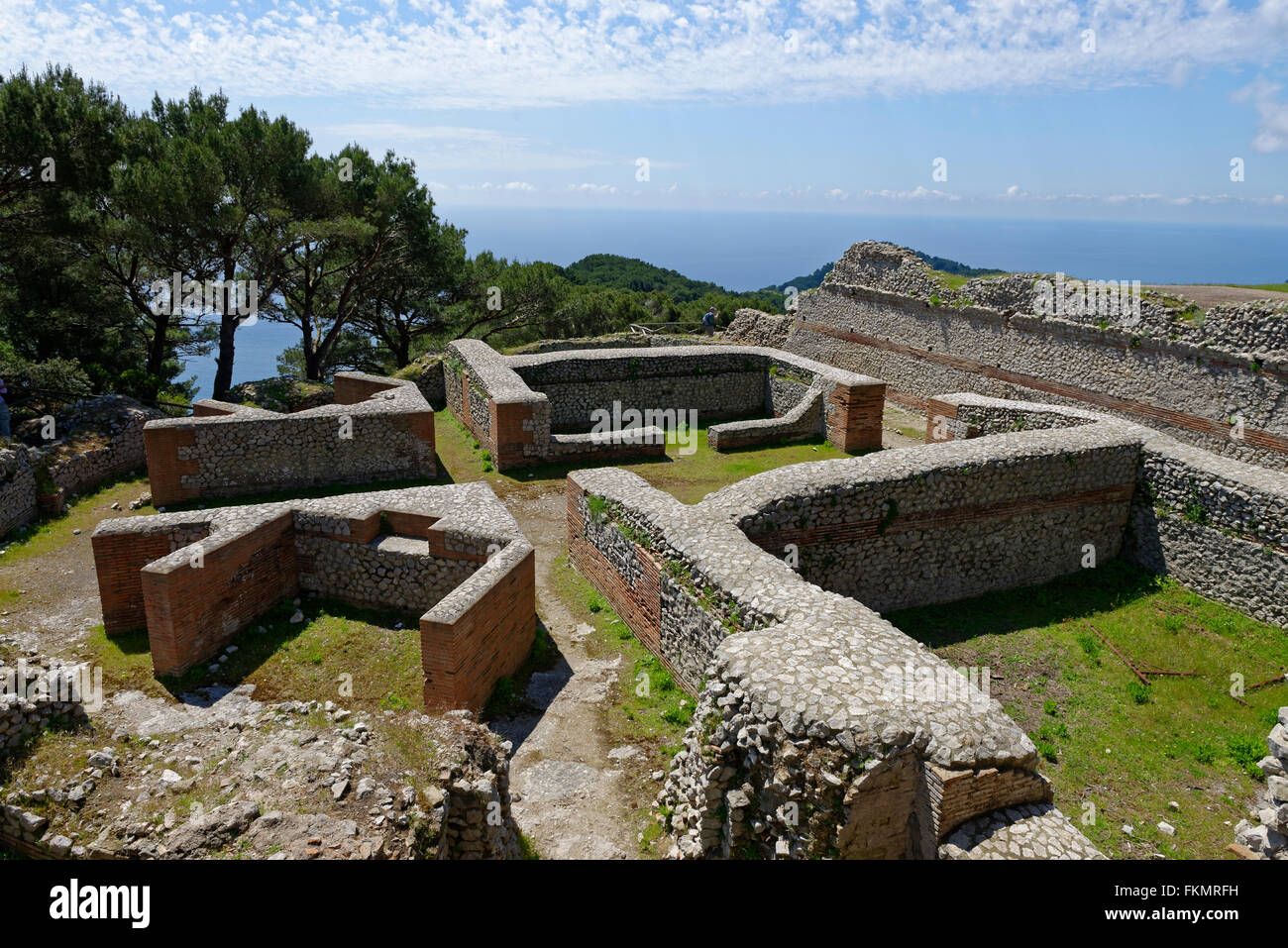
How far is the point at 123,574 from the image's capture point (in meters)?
9.15

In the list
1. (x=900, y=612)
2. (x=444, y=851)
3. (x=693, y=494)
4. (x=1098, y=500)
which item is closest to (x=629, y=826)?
(x=444, y=851)

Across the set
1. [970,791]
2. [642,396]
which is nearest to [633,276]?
[642,396]

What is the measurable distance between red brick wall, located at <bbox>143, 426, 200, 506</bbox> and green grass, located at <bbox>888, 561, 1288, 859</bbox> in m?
11.4

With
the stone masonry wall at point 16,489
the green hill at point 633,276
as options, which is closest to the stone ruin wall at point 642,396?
the stone masonry wall at point 16,489

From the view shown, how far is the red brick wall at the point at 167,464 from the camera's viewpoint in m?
12.5

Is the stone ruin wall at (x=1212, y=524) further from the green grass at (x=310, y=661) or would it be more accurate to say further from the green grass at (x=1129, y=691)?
the green grass at (x=310, y=661)

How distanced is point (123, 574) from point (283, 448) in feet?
15.3

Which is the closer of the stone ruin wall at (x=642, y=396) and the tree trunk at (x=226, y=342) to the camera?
the stone ruin wall at (x=642, y=396)

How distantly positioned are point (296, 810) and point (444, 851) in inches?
38.6

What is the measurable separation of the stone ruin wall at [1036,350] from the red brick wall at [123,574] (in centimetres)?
1660

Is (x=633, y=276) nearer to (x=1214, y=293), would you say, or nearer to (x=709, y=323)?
(x=709, y=323)

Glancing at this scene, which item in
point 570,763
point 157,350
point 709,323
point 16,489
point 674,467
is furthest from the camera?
point 709,323

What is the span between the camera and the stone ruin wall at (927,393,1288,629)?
984 cm

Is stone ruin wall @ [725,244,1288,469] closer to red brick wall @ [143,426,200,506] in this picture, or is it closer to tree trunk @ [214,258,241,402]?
tree trunk @ [214,258,241,402]
